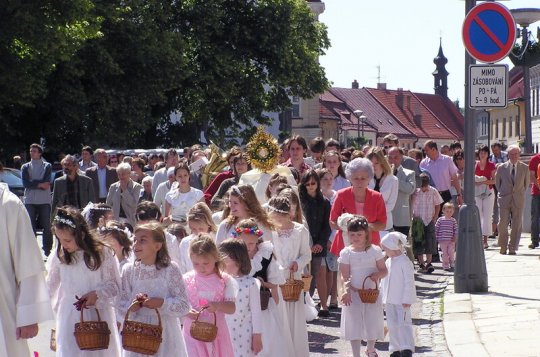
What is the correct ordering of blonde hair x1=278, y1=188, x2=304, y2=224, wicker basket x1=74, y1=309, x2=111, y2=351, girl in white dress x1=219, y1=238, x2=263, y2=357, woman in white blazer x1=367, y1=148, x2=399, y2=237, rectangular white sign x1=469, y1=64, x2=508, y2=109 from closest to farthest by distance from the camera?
wicker basket x1=74, y1=309, x2=111, y2=351 < girl in white dress x1=219, y1=238, x2=263, y2=357 < blonde hair x1=278, y1=188, x2=304, y2=224 < woman in white blazer x1=367, y1=148, x2=399, y2=237 < rectangular white sign x1=469, y1=64, x2=508, y2=109

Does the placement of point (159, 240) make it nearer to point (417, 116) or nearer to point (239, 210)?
point (239, 210)

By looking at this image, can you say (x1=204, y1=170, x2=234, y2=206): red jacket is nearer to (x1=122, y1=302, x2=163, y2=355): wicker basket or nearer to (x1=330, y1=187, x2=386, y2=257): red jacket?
(x1=330, y1=187, x2=386, y2=257): red jacket

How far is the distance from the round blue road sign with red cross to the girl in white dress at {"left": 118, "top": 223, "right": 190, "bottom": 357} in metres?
6.61

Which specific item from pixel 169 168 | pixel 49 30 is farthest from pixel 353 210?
pixel 49 30

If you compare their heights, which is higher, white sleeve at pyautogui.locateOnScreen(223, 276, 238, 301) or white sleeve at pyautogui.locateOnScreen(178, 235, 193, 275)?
white sleeve at pyautogui.locateOnScreen(178, 235, 193, 275)

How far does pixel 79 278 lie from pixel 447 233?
1100 cm

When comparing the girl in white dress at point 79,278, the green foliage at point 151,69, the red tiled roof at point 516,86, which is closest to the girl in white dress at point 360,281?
the girl in white dress at point 79,278

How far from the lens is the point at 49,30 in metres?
38.1

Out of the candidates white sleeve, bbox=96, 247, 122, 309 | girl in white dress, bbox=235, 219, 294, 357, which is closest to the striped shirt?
girl in white dress, bbox=235, 219, 294, 357

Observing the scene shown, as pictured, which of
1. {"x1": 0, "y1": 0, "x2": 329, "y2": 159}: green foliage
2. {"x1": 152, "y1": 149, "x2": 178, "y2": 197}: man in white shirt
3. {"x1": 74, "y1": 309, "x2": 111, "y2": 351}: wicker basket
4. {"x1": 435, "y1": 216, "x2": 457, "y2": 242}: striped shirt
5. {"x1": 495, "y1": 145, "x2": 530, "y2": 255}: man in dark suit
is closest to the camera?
{"x1": 74, "y1": 309, "x2": 111, "y2": 351}: wicker basket

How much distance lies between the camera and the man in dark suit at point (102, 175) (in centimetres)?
2100

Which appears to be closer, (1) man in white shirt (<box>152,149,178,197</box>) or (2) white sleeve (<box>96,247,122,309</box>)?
(2) white sleeve (<box>96,247,122,309</box>)

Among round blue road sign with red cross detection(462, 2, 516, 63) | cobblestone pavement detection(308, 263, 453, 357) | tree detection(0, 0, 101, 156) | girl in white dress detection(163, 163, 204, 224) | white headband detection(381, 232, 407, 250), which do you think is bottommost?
cobblestone pavement detection(308, 263, 453, 357)

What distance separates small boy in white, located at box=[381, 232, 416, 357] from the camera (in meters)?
10.6
